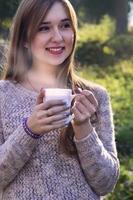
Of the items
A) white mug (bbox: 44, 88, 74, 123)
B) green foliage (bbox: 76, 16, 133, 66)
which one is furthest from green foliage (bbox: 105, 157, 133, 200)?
green foliage (bbox: 76, 16, 133, 66)

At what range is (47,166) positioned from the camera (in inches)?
101

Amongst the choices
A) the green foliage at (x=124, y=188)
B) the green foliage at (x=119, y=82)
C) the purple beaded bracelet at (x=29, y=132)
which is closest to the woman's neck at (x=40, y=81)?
the purple beaded bracelet at (x=29, y=132)

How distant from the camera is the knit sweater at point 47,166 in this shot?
8.23 feet

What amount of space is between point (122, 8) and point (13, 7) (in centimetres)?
1866

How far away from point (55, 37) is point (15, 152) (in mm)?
453

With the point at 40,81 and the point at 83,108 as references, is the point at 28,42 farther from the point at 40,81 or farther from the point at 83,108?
the point at 83,108

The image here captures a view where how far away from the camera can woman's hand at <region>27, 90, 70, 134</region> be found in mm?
2354

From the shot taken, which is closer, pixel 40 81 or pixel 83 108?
pixel 83 108

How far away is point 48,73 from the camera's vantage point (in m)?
2.67

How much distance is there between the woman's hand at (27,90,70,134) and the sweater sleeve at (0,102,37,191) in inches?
4.0

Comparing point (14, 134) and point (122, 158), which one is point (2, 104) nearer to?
point (14, 134)

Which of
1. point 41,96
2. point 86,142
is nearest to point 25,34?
point 41,96

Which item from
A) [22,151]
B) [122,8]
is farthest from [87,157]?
[122,8]

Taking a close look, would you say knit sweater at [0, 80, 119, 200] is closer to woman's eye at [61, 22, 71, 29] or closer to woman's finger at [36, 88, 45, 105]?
woman's finger at [36, 88, 45, 105]
